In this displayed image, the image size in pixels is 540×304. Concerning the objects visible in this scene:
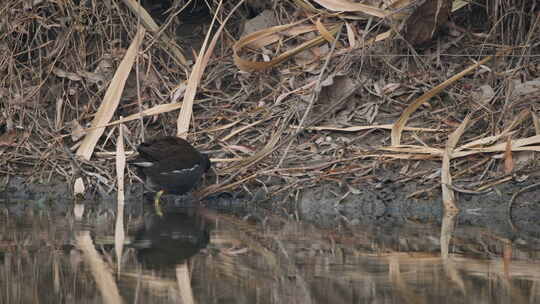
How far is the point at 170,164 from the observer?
8859mm

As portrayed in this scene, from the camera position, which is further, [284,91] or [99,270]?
[284,91]

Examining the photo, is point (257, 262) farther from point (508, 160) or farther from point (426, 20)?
point (426, 20)

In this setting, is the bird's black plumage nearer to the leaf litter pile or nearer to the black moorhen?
the black moorhen

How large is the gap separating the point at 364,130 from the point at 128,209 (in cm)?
254

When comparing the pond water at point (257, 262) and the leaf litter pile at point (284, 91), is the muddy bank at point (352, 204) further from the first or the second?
the pond water at point (257, 262)

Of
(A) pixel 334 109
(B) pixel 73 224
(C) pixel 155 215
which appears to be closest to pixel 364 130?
(A) pixel 334 109

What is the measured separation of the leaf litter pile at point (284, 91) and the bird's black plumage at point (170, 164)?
1.10ft

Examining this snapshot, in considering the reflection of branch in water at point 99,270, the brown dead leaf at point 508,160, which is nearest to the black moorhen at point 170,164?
the reflection of branch in water at point 99,270

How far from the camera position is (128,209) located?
889 cm

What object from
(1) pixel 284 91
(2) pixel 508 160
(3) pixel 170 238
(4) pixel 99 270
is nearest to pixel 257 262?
(4) pixel 99 270

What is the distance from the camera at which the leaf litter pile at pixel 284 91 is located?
9.05m

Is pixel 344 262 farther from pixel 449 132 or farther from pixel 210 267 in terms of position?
pixel 449 132

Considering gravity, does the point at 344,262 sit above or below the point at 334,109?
below

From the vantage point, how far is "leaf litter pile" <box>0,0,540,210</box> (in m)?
9.05
